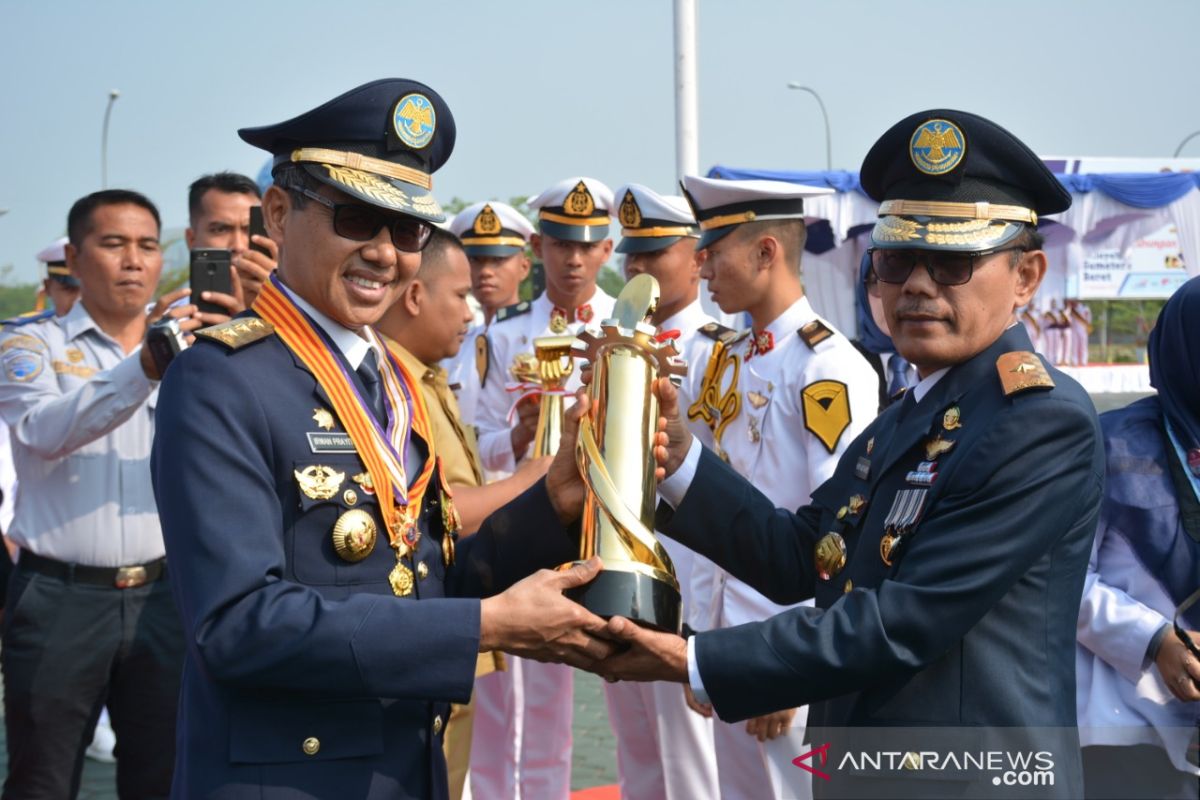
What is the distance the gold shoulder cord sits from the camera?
4988 millimetres

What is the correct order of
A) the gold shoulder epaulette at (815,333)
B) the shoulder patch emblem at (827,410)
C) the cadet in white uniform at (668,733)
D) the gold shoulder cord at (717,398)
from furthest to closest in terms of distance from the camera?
1. the cadet in white uniform at (668,733)
2. the gold shoulder cord at (717,398)
3. the gold shoulder epaulette at (815,333)
4. the shoulder patch emblem at (827,410)

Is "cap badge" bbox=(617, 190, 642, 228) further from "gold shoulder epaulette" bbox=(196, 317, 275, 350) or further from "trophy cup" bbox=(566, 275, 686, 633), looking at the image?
"gold shoulder epaulette" bbox=(196, 317, 275, 350)

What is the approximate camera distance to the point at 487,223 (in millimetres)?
8352

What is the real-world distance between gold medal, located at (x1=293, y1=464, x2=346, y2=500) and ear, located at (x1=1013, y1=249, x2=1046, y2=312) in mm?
1571

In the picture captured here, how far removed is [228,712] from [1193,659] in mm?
2609

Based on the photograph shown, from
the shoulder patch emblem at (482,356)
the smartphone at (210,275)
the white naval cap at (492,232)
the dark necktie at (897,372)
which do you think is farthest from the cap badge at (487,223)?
the smartphone at (210,275)

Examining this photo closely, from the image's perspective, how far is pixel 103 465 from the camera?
4.54 m

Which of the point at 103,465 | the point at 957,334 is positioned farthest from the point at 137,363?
the point at 957,334

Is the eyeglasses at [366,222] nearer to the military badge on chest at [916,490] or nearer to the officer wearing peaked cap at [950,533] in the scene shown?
the officer wearing peaked cap at [950,533]

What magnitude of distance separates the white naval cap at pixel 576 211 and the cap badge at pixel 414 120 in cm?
401

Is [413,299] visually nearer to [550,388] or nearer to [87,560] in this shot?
[550,388]

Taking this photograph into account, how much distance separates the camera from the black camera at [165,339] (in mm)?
3951

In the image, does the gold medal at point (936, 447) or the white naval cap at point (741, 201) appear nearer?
the gold medal at point (936, 447)

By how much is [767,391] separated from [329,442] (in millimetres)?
2587
